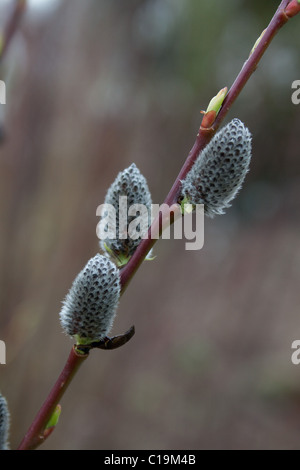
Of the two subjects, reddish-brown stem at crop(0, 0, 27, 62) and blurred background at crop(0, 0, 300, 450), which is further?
blurred background at crop(0, 0, 300, 450)

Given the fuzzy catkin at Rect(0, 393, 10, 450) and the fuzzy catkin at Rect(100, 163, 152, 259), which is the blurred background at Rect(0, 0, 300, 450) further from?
the fuzzy catkin at Rect(0, 393, 10, 450)

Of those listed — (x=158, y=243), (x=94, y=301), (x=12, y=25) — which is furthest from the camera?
(x=158, y=243)

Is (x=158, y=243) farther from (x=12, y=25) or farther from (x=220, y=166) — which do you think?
(x=220, y=166)

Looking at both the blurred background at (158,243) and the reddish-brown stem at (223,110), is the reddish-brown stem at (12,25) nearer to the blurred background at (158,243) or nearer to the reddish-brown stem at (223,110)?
the blurred background at (158,243)

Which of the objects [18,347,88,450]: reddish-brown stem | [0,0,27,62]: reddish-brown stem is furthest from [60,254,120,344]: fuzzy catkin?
[0,0,27,62]: reddish-brown stem

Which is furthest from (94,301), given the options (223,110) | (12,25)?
(12,25)
